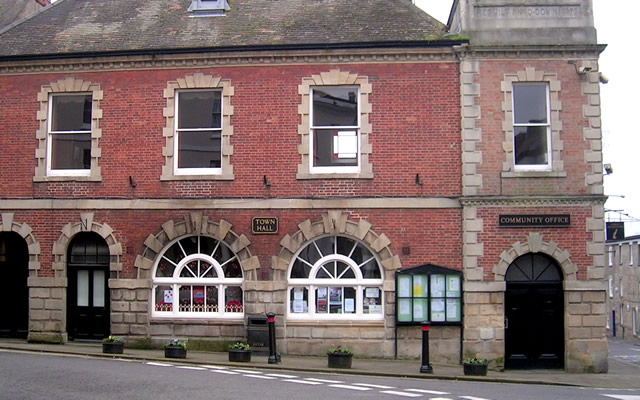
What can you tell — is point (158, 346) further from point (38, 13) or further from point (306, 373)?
point (38, 13)

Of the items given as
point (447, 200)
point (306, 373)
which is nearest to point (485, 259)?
point (447, 200)

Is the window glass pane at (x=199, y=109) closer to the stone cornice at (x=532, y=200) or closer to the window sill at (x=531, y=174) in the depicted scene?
the stone cornice at (x=532, y=200)

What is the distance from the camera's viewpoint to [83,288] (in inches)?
749

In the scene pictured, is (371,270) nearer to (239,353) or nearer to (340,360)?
(340,360)

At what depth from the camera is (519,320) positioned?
699 inches

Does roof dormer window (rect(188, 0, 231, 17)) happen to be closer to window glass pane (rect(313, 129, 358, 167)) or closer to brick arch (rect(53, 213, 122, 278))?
→ window glass pane (rect(313, 129, 358, 167))

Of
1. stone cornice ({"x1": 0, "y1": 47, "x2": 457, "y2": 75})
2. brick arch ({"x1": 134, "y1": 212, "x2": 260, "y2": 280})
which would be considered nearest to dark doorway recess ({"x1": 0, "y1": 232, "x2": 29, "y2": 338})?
brick arch ({"x1": 134, "y1": 212, "x2": 260, "y2": 280})

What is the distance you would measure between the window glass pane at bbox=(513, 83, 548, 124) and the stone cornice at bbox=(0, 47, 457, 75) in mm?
1839

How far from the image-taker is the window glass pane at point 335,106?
1852cm

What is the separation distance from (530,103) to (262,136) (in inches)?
265

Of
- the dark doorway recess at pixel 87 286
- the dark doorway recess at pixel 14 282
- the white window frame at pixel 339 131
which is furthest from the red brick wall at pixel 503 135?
the dark doorway recess at pixel 14 282

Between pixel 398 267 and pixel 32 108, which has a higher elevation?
pixel 32 108

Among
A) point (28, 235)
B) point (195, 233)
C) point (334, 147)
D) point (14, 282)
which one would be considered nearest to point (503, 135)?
point (334, 147)

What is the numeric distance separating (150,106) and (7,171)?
4.17 m
